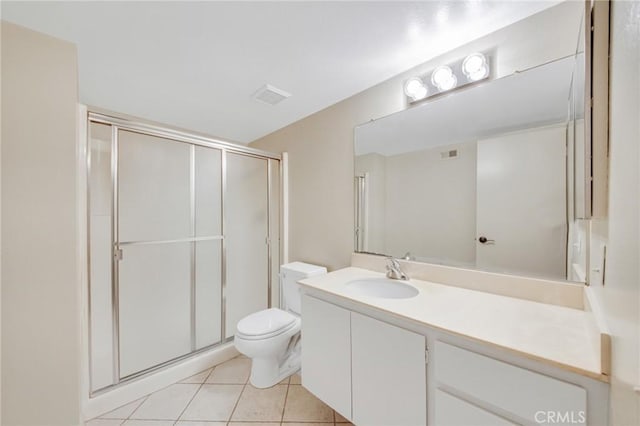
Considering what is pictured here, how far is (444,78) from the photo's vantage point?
1.41m

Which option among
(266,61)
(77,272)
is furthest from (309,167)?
(77,272)

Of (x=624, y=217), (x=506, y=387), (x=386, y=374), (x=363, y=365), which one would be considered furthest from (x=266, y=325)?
(x=624, y=217)

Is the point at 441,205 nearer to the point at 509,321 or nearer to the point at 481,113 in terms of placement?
the point at 481,113

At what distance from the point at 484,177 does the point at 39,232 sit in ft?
7.47

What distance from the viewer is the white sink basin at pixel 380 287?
146 cm

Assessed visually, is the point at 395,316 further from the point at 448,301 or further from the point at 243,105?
the point at 243,105

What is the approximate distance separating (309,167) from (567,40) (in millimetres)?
1734

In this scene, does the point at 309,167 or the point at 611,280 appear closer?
the point at 611,280

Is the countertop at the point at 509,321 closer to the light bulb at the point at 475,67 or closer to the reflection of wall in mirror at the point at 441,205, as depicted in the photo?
the reflection of wall in mirror at the point at 441,205

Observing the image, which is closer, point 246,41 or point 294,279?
→ point 246,41

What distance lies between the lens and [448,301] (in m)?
1.14

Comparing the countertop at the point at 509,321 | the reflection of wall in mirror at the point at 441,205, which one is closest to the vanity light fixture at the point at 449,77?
the reflection of wall in mirror at the point at 441,205

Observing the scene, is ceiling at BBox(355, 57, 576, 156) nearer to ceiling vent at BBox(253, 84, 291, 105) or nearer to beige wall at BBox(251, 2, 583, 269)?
→ beige wall at BBox(251, 2, 583, 269)

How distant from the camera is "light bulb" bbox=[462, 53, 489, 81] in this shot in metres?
1.27
